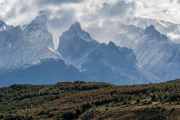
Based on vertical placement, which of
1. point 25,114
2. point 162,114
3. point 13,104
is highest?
point 13,104

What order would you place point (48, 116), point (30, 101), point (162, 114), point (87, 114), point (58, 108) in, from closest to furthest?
point (162, 114) < point (87, 114) < point (48, 116) < point (58, 108) < point (30, 101)

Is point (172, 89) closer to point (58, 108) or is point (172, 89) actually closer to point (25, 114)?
point (58, 108)

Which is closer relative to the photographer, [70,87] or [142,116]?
→ [142,116]

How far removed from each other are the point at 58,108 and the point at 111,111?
2617cm

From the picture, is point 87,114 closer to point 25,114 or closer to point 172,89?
point 25,114

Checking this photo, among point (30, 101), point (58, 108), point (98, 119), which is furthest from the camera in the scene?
point (30, 101)

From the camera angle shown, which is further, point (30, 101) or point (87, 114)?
point (30, 101)

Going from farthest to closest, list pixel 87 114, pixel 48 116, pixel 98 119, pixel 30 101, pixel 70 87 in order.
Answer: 1. pixel 70 87
2. pixel 30 101
3. pixel 48 116
4. pixel 87 114
5. pixel 98 119

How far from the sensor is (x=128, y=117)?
8800cm

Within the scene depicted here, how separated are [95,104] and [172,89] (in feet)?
71.5

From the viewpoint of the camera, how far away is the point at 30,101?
15288cm

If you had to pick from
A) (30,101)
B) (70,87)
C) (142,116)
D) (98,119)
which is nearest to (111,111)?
(98,119)

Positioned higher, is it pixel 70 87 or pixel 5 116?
pixel 70 87

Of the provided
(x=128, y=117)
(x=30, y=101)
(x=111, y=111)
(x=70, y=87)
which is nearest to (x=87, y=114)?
(x=111, y=111)
